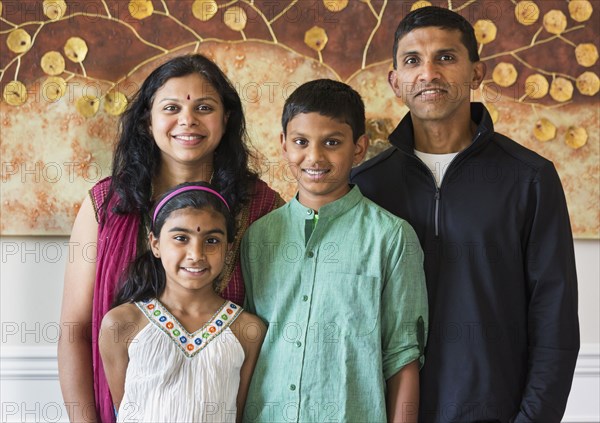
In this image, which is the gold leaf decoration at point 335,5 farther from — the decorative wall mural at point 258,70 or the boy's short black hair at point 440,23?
the boy's short black hair at point 440,23

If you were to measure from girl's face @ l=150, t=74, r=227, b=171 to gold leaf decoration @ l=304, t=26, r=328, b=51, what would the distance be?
0.78 m

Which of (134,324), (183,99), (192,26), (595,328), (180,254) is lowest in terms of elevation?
(595,328)

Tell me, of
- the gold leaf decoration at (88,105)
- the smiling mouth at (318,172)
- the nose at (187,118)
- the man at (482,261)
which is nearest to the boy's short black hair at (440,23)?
the man at (482,261)

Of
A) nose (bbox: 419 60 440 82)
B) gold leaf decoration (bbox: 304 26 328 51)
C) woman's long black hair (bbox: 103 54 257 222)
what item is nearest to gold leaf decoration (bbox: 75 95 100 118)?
woman's long black hair (bbox: 103 54 257 222)

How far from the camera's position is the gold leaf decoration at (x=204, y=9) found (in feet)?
7.46

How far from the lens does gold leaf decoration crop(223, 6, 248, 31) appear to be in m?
2.28

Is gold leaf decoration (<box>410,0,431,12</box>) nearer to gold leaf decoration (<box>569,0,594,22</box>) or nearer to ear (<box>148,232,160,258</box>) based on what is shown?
gold leaf decoration (<box>569,0,594,22</box>)

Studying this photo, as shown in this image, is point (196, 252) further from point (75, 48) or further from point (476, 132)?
point (75, 48)

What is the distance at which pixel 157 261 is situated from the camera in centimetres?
156

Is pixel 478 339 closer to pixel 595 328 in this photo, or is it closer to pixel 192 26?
pixel 595 328

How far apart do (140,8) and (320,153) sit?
1127 millimetres

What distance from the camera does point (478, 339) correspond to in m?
1.43

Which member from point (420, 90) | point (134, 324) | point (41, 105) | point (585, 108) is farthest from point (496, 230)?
point (41, 105)

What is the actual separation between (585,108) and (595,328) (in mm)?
734
